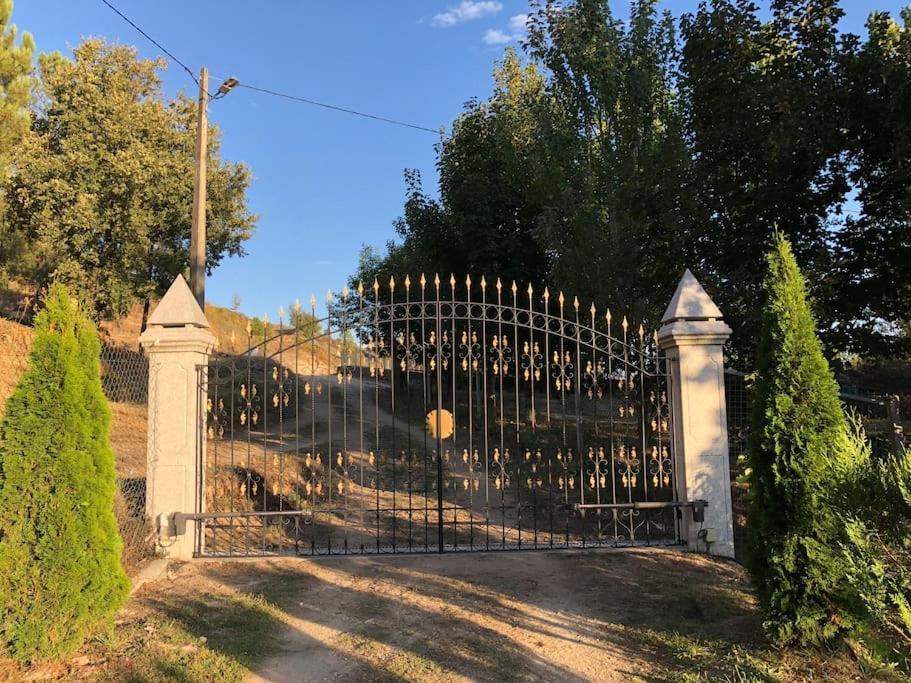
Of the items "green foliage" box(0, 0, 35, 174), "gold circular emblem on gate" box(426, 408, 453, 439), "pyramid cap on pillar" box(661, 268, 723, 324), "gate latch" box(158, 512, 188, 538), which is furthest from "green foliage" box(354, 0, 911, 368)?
"green foliage" box(0, 0, 35, 174)

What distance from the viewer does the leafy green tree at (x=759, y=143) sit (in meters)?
8.95

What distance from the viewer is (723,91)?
10008 mm

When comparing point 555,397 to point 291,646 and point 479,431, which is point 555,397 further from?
point 291,646

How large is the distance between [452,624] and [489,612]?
0.36m

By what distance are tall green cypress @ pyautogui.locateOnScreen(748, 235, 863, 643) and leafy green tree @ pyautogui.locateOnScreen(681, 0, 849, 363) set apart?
563 centimetres

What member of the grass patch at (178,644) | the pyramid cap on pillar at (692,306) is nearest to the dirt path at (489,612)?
the grass patch at (178,644)

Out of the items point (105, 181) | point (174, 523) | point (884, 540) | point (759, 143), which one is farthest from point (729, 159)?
point (105, 181)

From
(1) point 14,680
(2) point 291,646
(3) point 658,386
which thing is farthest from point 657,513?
(1) point 14,680

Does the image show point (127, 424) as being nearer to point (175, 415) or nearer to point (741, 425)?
point (175, 415)

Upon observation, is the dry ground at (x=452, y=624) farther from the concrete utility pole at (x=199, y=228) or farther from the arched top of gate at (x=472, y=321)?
the concrete utility pole at (x=199, y=228)

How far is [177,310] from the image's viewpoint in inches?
244

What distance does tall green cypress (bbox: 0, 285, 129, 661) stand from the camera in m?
3.60

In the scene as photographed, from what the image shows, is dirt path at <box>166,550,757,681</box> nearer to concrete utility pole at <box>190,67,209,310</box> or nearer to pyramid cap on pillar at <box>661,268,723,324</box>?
pyramid cap on pillar at <box>661,268,723,324</box>

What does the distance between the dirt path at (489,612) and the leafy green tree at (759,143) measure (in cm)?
557
